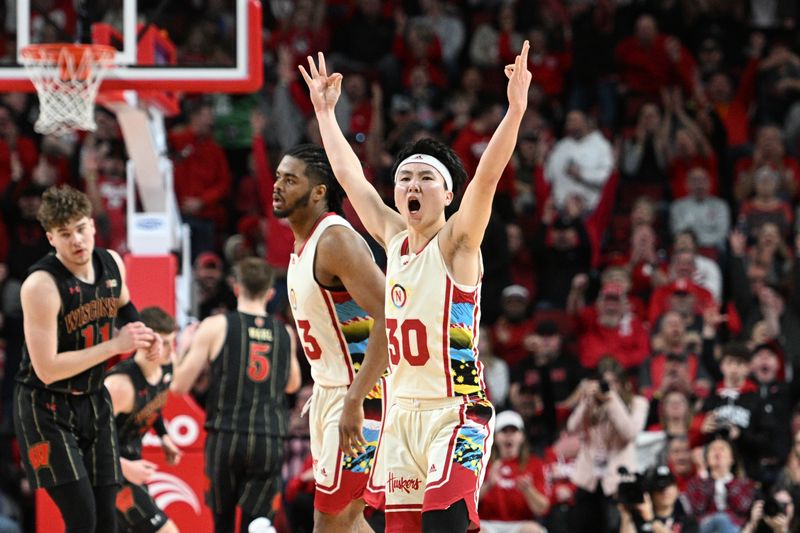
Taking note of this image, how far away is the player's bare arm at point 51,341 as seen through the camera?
23.7 ft

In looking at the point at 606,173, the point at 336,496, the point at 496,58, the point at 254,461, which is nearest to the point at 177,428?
the point at 254,461

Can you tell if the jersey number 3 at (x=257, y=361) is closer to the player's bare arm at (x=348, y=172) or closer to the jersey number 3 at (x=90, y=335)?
the jersey number 3 at (x=90, y=335)

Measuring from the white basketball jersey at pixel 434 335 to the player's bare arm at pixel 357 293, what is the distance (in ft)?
0.58

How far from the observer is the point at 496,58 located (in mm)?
16969

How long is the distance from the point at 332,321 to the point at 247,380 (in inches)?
104

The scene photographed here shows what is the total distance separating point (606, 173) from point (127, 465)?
829 cm

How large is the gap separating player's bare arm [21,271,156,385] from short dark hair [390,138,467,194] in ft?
5.44

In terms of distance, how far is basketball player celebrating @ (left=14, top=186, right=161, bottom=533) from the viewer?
7.27 meters

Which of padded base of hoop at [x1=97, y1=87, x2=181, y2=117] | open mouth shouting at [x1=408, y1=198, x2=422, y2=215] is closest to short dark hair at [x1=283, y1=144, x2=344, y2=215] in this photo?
open mouth shouting at [x1=408, y1=198, x2=422, y2=215]

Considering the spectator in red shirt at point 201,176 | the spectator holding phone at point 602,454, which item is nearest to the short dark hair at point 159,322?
the spectator holding phone at point 602,454

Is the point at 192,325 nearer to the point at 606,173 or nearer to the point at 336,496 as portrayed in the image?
the point at 336,496

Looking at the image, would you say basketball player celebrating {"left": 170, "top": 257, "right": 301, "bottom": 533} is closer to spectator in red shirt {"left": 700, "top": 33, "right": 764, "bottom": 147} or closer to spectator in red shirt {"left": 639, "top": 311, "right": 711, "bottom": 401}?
spectator in red shirt {"left": 639, "top": 311, "right": 711, "bottom": 401}

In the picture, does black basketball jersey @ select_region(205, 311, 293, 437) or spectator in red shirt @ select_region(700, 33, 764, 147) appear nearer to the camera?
black basketball jersey @ select_region(205, 311, 293, 437)

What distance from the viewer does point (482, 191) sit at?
6.18 meters
